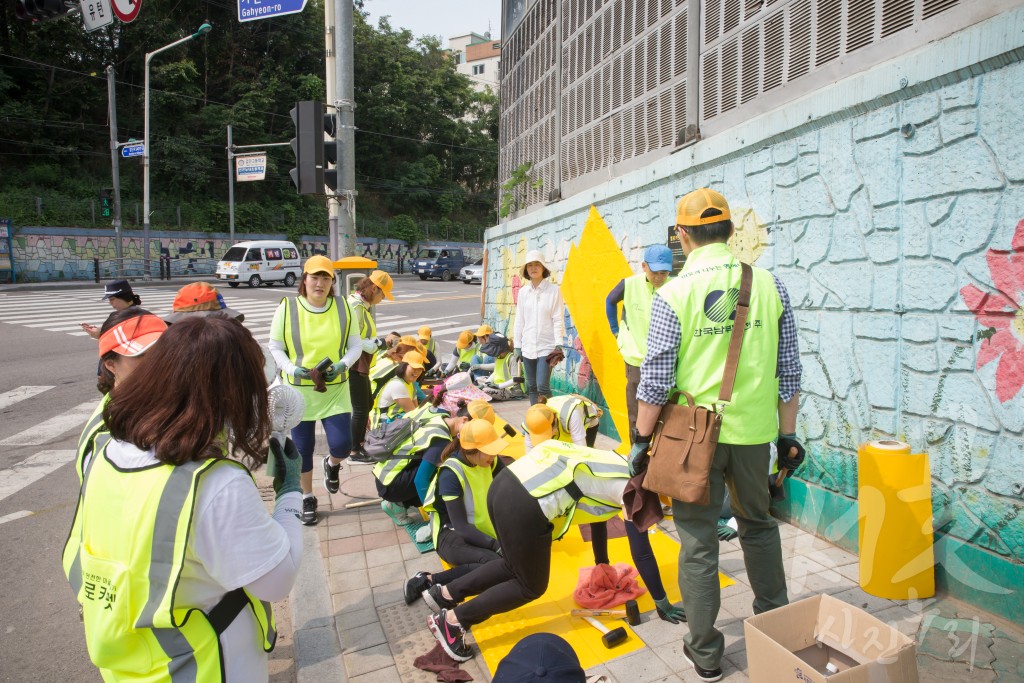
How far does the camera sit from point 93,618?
1.65m

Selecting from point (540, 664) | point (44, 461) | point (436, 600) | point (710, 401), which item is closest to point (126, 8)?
point (44, 461)

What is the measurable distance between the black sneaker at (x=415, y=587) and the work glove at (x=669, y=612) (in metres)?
1.24

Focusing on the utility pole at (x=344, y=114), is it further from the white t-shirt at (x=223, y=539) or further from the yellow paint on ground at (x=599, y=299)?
the white t-shirt at (x=223, y=539)

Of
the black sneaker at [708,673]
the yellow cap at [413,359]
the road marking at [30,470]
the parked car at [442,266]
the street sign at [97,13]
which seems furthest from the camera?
the parked car at [442,266]

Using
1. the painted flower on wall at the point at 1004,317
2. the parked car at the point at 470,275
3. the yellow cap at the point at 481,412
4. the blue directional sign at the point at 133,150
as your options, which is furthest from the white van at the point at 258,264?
the painted flower on wall at the point at 1004,317

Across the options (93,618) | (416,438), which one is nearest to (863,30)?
(416,438)

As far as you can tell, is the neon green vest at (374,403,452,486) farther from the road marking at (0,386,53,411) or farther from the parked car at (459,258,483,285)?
the parked car at (459,258,483,285)

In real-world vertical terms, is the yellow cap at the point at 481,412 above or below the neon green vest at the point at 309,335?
below

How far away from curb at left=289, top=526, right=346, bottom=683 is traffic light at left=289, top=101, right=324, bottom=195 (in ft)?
13.5

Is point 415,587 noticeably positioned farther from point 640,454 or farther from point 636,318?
point 636,318

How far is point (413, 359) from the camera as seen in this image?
620 centimetres

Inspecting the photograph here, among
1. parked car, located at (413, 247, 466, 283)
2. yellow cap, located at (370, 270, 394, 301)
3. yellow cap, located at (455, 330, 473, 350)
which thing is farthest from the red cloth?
parked car, located at (413, 247, 466, 283)

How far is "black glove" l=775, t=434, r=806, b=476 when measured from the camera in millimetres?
2830

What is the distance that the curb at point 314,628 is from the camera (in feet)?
10.1
